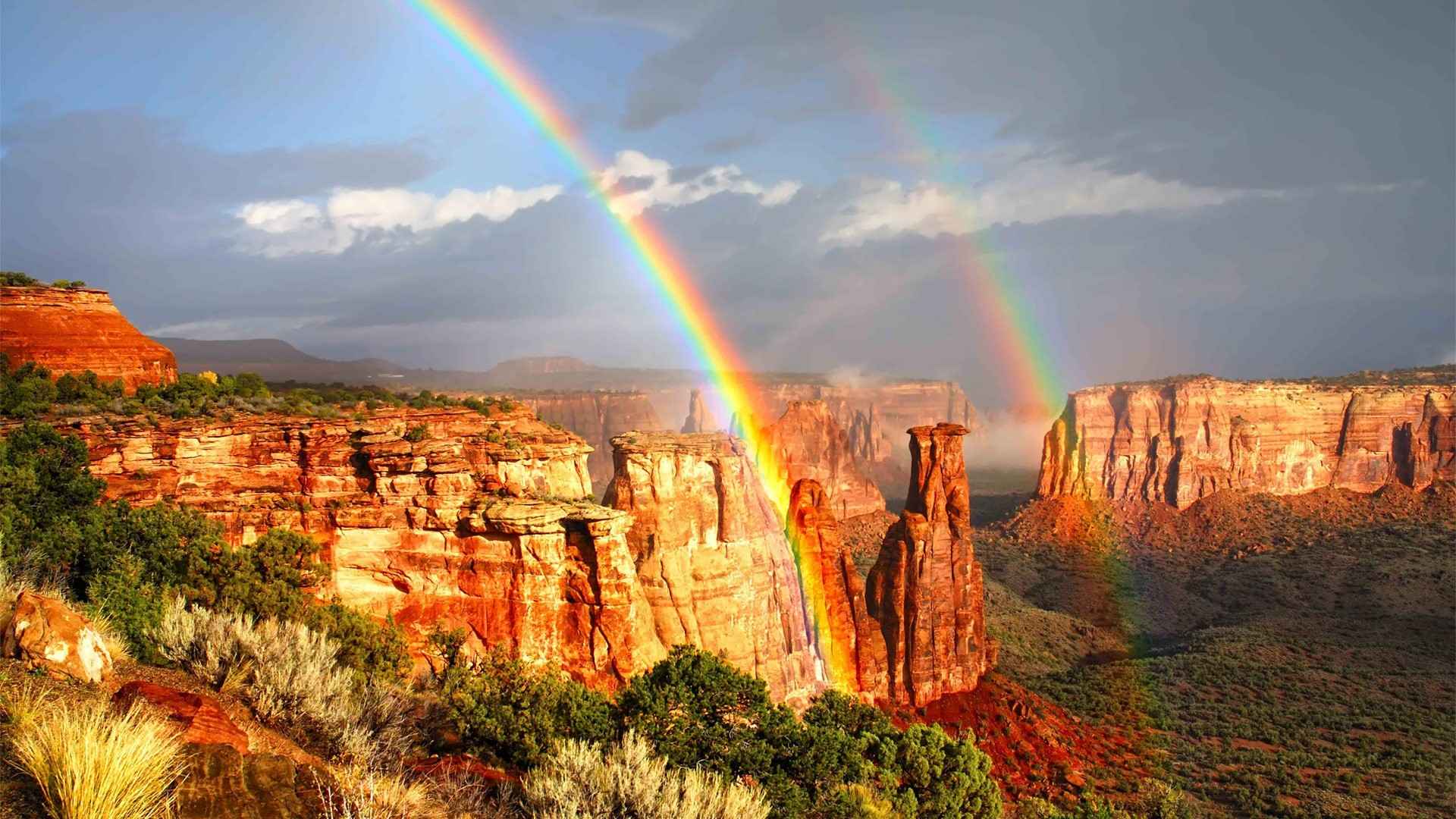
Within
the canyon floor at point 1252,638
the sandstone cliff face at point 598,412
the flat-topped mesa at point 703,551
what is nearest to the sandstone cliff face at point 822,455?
the canyon floor at point 1252,638

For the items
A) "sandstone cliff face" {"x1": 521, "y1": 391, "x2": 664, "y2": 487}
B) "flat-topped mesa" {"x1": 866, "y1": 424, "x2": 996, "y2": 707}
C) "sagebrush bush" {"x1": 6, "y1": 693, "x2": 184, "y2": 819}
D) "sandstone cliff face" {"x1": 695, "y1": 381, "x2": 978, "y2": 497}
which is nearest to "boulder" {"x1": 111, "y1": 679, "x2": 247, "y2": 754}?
"sagebrush bush" {"x1": 6, "y1": 693, "x2": 184, "y2": 819}

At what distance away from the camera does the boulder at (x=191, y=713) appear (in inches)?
433

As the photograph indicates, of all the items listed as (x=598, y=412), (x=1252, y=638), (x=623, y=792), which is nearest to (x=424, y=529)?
(x=623, y=792)

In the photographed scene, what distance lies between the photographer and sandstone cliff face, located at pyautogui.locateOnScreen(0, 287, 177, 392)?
90.2ft

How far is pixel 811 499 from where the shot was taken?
143 ft

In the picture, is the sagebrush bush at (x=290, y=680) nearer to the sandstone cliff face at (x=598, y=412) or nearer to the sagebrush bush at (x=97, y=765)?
the sagebrush bush at (x=97, y=765)

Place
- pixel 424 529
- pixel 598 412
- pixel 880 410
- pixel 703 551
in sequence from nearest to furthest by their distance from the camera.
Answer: pixel 424 529
pixel 703 551
pixel 598 412
pixel 880 410

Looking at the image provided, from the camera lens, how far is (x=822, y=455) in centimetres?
10725

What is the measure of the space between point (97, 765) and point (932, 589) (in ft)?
132

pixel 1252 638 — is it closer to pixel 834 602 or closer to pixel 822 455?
pixel 834 602

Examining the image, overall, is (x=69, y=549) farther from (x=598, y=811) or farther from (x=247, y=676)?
(x=598, y=811)

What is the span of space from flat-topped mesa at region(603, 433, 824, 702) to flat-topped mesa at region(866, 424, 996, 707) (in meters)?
9.15

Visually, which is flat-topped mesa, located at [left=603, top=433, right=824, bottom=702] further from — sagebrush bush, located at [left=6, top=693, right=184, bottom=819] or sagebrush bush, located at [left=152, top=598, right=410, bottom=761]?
sagebrush bush, located at [left=6, top=693, right=184, bottom=819]

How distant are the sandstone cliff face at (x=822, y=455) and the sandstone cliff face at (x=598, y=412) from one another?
18.5m
